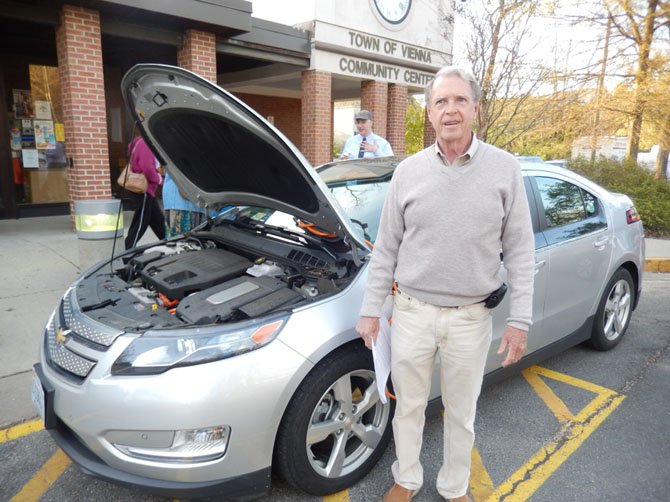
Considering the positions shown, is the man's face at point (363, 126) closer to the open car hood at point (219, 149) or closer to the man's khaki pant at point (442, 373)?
the open car hood at point (219, 149)

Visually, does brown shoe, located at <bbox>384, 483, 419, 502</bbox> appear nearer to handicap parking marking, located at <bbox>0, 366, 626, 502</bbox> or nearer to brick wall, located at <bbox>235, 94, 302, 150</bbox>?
handicap parking marking, located at <bbox>0, 366, 626, 502</bbox>

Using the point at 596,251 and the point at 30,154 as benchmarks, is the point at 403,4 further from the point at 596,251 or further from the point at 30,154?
the point at 596,251

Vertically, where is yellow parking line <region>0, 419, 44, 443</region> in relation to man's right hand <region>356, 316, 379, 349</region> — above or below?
below

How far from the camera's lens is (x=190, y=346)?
6.67 ft

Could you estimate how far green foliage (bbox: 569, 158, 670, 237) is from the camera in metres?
10.1

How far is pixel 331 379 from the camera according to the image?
7.35 ft

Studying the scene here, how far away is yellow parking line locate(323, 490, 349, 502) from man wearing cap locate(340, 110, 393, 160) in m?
4.65

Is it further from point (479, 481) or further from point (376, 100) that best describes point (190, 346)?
point (376, 100)

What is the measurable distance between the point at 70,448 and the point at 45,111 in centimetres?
902

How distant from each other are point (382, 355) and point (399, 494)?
67cm

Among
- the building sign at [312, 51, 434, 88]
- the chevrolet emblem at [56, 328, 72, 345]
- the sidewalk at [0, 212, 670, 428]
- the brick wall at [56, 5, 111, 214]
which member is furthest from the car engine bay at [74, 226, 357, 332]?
the building sign at [312, 51, 434, 88]

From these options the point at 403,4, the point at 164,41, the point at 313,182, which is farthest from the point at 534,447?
the point at 403,4

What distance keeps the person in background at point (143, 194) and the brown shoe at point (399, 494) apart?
4.44 metres

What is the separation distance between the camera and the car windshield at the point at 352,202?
3002 mm
